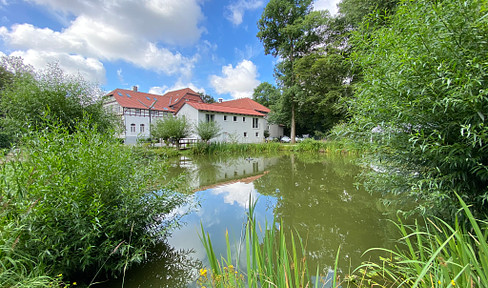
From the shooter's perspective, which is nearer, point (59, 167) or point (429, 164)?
point (59, 167)

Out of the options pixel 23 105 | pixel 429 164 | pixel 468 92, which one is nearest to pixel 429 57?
pixel 468 92

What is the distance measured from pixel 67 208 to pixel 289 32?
23.1 m

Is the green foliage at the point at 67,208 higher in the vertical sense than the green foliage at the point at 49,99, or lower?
lower

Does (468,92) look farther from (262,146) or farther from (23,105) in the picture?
(262,146)

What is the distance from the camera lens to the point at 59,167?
1903 mm

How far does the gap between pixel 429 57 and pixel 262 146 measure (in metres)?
15.5

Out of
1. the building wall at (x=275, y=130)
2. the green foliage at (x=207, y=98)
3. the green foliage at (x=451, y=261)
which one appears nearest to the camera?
the green foliage at (x=451, y=261)

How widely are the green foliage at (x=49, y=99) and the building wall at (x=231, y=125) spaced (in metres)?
12.1

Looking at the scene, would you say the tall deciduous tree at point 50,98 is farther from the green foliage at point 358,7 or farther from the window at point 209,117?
the green foliage at point 358,7

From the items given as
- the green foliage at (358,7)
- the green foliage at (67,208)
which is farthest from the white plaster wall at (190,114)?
the green foliage at (67,208)

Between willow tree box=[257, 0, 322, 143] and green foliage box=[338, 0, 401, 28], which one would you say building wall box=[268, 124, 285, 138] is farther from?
green foliage box=[338, 0, 401, 28]

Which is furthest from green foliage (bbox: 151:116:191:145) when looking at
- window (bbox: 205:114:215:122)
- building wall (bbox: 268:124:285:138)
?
building wall (bbox: 268:124:285:138)

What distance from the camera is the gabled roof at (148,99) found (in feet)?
82.8

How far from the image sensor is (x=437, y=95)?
1.85m
